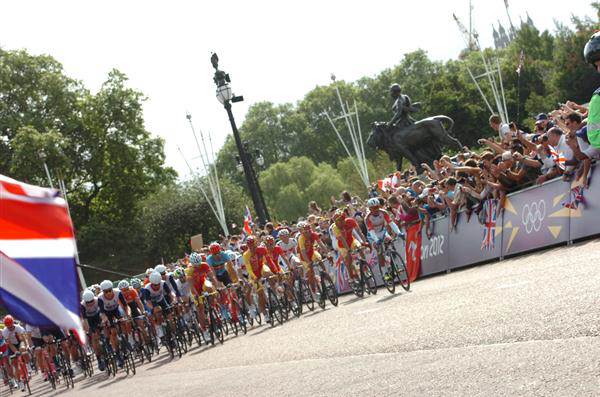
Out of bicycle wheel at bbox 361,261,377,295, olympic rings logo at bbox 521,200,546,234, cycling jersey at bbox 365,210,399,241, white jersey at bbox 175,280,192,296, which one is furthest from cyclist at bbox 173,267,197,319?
olympic rings logo at bbox 521,200,546,234

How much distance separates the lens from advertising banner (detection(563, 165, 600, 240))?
1426 cm

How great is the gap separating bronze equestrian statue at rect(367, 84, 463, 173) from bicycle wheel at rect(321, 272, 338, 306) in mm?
9665

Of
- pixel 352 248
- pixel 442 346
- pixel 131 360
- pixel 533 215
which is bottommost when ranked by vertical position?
pixel 442 346

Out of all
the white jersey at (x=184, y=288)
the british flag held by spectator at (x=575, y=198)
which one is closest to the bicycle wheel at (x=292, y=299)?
the white jersey at (x=184, y=288)

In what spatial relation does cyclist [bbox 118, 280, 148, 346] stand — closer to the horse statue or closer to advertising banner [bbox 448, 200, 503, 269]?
advertising banner [bbox 448, 200, 503, 269]

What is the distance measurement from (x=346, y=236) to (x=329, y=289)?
134cm

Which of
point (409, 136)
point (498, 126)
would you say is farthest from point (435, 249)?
point (409, 136)

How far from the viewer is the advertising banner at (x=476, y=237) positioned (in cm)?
1739

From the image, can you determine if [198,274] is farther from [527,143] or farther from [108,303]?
[527,143]

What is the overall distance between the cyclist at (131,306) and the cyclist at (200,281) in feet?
4.57

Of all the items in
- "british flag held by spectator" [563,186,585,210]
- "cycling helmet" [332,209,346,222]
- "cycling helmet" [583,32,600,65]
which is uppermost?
"cycling helmet" [332,209,346,222]

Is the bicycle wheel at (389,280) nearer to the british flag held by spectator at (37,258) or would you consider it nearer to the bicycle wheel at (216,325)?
the bicycle wheel at (216,325)

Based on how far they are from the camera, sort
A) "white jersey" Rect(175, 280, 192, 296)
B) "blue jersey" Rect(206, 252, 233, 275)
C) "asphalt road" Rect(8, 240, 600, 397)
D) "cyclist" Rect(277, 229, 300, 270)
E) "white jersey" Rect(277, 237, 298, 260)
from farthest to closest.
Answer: "white jersey" Rect(277, 237, 298, 260) < "white jersey" Rect(175, 280, 192, 296) < "blue jersey" Rect(206, 252, 233, 275) < "cyclist" Rect(277, 229, 300, 270) < "asphalt road" Rect(8, 240, 600, 397)

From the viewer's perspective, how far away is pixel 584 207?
14.6 meters
